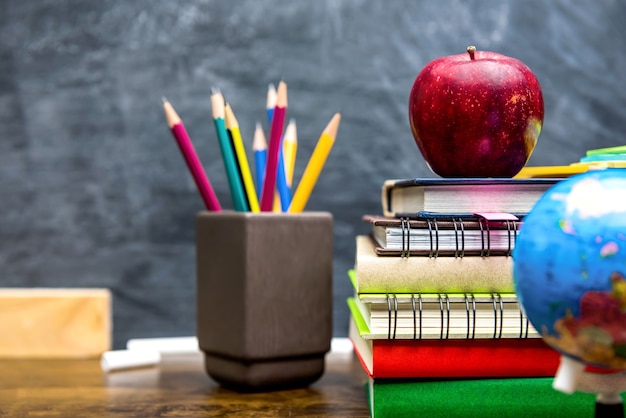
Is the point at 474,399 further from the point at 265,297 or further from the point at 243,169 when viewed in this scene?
the point at 243,169

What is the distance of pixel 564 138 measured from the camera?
90cm

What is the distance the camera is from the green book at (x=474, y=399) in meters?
0.55

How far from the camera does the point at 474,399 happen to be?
552mm


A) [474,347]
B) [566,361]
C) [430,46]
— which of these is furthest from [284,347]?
[430,46]

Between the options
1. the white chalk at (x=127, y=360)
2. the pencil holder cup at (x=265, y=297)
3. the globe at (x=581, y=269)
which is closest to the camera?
the globe at (x=581, y=269)

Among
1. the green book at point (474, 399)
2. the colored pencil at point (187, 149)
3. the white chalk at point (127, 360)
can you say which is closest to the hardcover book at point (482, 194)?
the green book at point (474, 399)

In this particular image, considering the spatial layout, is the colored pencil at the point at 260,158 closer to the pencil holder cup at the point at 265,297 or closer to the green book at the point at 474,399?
the pencil holder cup at the point at 265,297

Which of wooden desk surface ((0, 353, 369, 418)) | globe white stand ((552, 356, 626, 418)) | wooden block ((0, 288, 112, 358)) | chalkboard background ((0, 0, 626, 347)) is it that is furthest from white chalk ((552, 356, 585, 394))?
wooden block ((0, 288, 112, 358))

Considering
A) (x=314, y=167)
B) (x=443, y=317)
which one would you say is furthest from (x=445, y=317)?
(x=314, y=167)

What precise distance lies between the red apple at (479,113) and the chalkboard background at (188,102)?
270mm

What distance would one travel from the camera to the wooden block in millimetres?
861

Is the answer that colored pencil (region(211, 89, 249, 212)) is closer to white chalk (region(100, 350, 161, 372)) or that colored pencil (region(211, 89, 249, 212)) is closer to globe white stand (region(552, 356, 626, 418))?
white chalk (region(100, 350, 161, 372))

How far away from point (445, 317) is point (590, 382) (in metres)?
0.16

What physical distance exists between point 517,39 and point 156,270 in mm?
544
